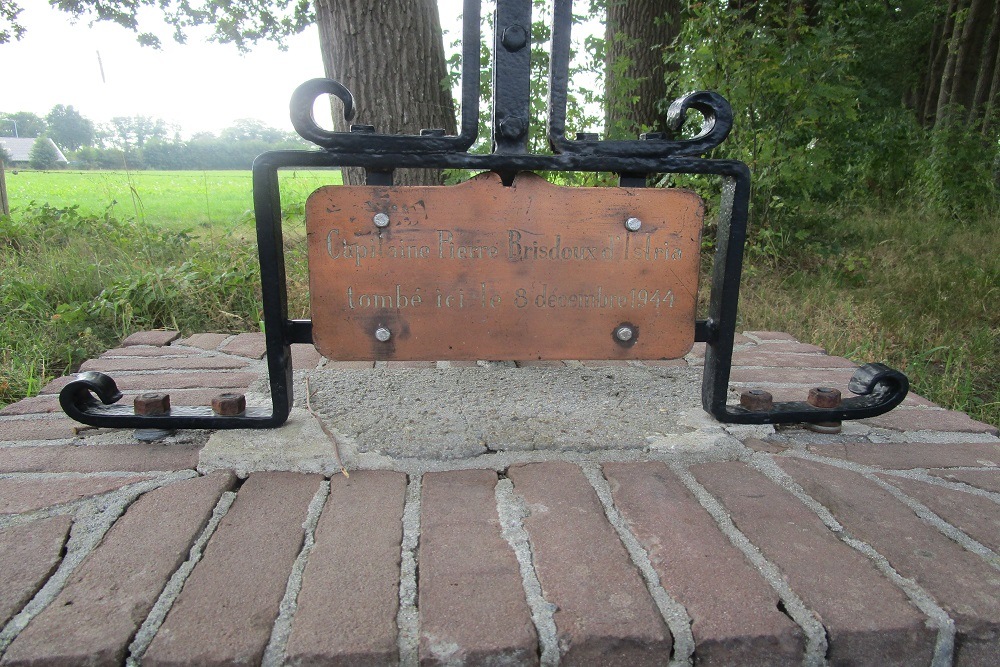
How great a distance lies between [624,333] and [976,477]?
0.77m

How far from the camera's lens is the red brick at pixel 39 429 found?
1.46m

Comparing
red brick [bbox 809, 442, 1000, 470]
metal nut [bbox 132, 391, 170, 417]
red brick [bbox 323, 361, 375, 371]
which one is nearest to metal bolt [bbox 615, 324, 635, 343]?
red brick [bbox 809, 442, 1000, 470]

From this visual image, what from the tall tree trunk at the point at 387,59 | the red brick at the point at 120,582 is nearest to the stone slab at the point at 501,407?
the red brick at the point at 120,582

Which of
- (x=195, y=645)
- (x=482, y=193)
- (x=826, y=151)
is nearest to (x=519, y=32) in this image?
(x=482, y=193)

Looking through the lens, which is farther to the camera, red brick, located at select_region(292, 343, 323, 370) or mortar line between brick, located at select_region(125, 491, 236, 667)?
red brick, located at select_region(292, 343, 323, 370)

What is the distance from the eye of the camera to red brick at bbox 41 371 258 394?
1.81 m

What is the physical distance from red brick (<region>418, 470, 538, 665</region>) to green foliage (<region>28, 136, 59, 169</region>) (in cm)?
1208

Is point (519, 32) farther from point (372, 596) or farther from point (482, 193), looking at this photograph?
point (372, 596)

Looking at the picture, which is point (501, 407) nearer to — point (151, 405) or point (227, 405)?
point (227, 405)

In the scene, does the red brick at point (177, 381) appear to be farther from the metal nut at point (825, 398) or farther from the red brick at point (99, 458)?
the metal nut at point (825, 398)

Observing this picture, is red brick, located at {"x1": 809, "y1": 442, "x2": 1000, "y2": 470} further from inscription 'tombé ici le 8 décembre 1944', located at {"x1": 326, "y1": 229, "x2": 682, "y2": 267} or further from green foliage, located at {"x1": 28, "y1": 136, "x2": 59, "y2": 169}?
green foliage, located at {"x1": 28, "y1": 136, "x2": 59, "y2": 169}

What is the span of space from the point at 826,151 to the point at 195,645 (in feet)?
14.6

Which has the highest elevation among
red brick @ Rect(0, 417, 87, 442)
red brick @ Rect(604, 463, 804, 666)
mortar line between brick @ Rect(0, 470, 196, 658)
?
red brick @ Rect(0, 417, 87, 442)

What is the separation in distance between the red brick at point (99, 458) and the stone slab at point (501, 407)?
1.10ft
